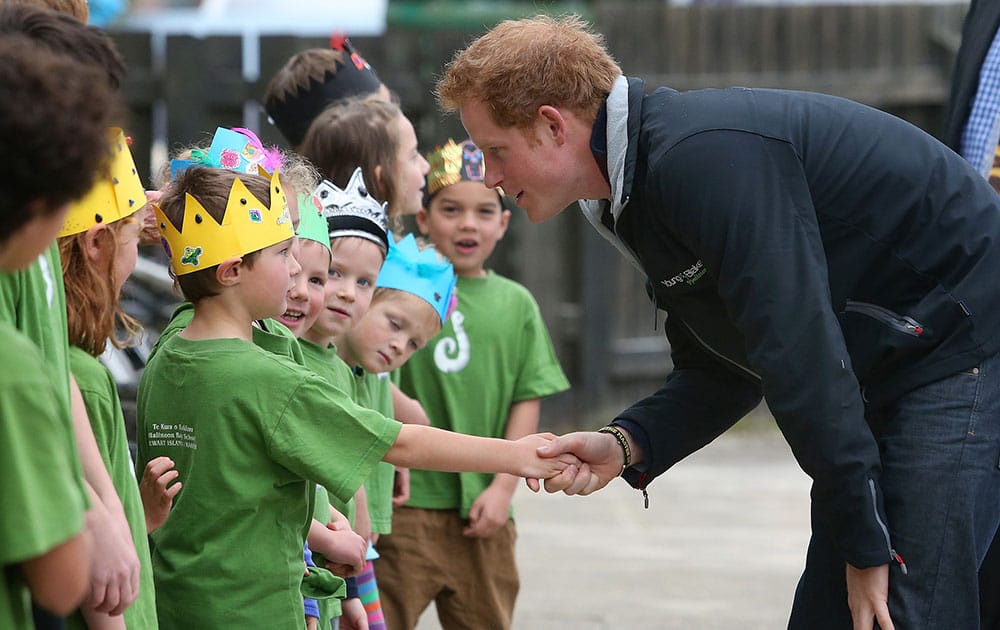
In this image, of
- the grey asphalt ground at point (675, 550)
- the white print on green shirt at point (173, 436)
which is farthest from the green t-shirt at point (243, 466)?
the grey asphalt ground at point (675, 550)

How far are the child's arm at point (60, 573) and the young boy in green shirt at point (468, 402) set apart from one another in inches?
96.1

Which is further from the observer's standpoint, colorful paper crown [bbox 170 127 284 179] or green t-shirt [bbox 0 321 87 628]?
colorful paper crown [bbox 170 127 284 179]

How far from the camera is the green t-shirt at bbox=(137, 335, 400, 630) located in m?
2.96

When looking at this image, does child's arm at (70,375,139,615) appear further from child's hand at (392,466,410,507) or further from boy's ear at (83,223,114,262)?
child's hand at (392,466,410,507)

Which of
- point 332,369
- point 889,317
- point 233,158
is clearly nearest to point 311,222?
point 233,158

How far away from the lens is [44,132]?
201 cm

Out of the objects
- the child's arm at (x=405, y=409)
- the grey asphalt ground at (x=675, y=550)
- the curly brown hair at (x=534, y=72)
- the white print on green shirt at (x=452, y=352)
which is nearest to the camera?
the curly brown hair at (x=534, y=72)

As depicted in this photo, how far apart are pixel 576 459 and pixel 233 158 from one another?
3.53 feet

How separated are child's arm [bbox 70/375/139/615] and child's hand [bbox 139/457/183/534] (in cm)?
40

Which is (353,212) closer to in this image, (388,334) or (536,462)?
(388,334)

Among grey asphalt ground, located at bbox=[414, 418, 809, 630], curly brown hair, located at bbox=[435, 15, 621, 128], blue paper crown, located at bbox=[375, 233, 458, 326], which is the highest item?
curly brown hair, located at bbox=[435, 15, 621, 128]

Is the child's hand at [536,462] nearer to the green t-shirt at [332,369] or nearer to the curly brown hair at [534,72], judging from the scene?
the green t-shirt at [332,369]

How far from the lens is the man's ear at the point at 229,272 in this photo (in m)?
3.11

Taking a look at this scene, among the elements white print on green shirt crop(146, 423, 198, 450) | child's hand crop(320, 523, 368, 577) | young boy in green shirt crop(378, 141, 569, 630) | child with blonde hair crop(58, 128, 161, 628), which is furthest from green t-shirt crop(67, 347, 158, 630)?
young boy in green shirt crop(378, 141, 569, 630)
